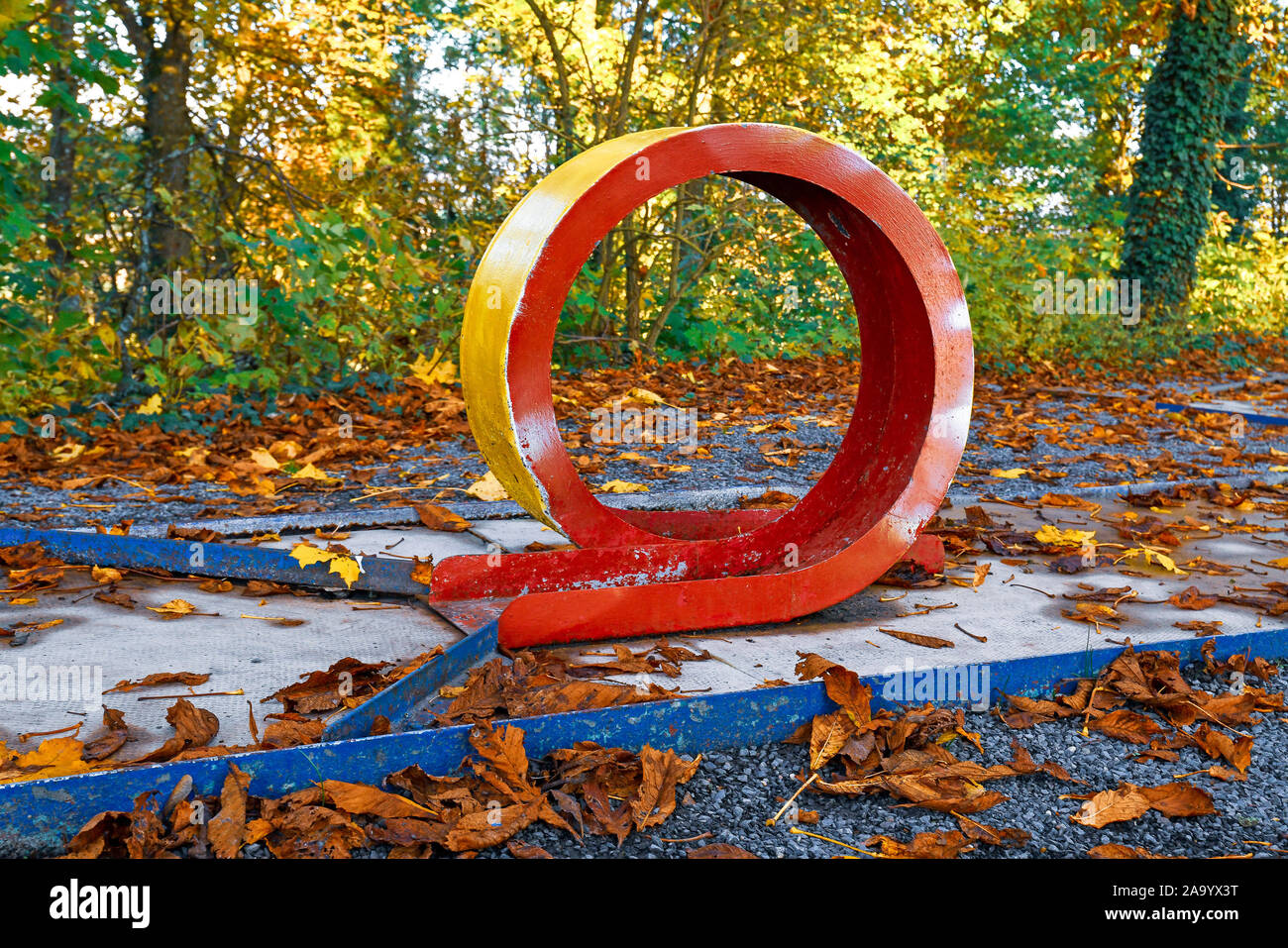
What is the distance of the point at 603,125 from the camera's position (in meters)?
8.25

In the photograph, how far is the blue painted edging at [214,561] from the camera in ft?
9.88

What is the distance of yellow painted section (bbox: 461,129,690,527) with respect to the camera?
2695 mm

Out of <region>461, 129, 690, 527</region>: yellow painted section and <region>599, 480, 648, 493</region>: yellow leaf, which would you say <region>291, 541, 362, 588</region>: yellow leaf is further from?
<region>599, 480, 648, 493</region>: yellow leaf

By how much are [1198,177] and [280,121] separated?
11.0 metres

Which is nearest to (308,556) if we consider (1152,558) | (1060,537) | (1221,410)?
(1060,537)

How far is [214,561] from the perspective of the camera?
3.09 m

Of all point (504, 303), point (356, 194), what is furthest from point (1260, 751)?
point (356, 194)

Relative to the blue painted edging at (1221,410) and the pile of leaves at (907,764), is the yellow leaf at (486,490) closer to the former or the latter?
the pile of leaves at (907,764)

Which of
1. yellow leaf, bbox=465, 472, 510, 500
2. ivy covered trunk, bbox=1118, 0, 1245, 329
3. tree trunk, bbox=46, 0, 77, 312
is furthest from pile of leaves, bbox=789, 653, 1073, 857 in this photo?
ivy covered trunk, bbox=1118, 0, 1245, 329

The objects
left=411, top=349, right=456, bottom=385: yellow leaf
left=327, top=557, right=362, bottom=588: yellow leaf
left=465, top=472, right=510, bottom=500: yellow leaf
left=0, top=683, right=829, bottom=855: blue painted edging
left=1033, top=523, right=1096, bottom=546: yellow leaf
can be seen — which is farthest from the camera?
left=411, top=349, right=456, bottom=385: yellow leaf

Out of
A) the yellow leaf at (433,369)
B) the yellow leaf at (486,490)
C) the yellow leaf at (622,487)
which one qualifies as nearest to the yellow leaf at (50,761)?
the yellow leaf at (486,490)

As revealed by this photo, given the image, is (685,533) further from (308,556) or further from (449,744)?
(449,744)

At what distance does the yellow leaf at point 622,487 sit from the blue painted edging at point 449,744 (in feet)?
7.86

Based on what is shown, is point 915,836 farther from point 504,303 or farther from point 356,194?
point 356,194
